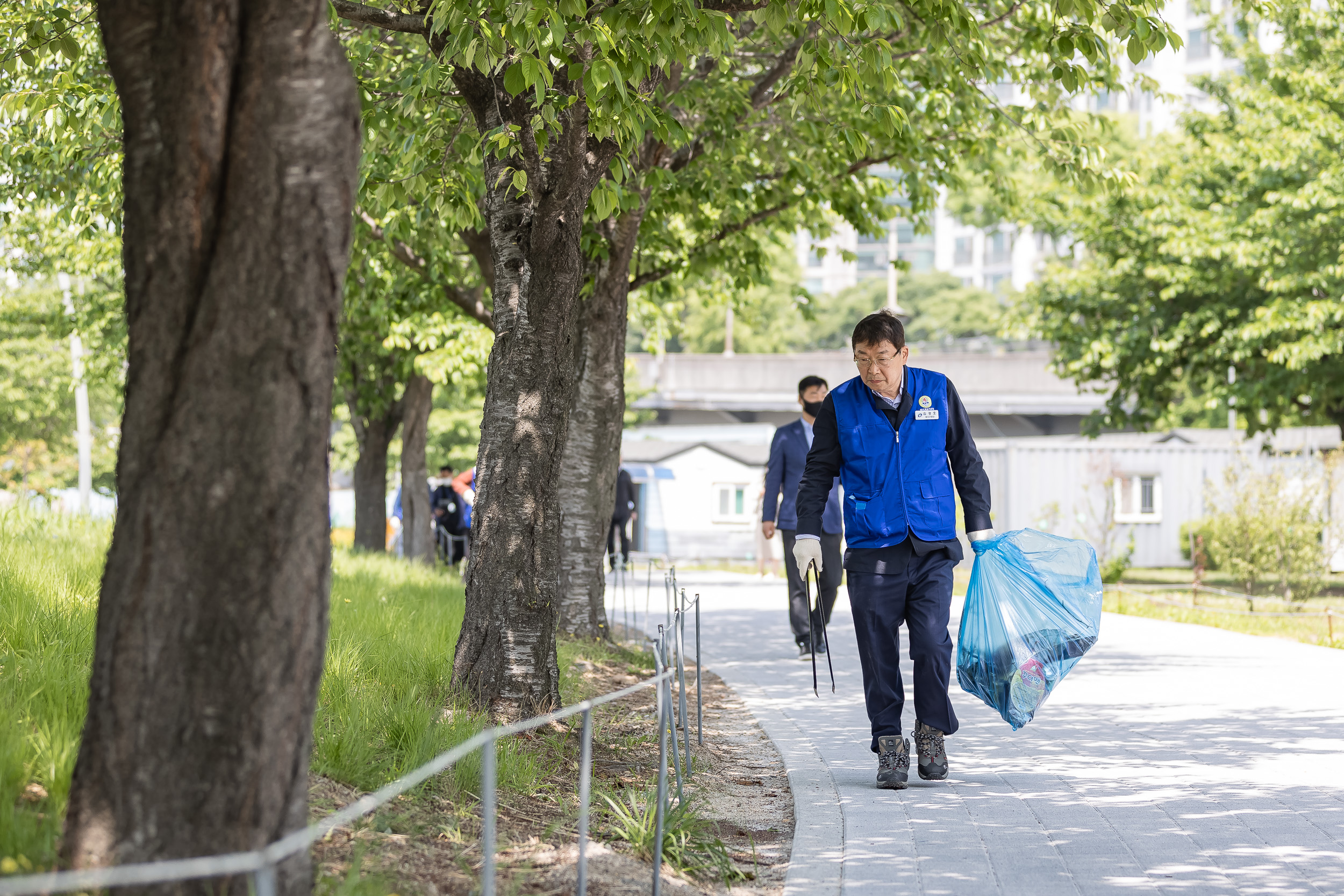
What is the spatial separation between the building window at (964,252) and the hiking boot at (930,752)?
122351mm

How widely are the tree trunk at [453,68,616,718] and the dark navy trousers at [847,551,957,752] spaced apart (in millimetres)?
1525

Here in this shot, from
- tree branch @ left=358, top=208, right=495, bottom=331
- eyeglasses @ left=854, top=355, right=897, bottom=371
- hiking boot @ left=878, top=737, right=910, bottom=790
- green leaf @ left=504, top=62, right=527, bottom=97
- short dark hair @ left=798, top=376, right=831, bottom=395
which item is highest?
tree branch @ left=358, top=208, right=495, bottom=331

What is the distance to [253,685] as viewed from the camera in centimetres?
281

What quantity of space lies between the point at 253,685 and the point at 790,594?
27.5ft

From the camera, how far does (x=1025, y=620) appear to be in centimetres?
589

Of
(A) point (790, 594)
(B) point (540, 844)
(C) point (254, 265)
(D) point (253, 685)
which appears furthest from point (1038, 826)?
(A) point (790, 594)

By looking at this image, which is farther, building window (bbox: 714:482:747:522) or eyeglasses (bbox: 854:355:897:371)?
building window (bbox: 714:482:747:522)

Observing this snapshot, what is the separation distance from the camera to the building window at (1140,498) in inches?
1144

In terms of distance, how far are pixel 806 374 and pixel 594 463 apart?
28.8 metres

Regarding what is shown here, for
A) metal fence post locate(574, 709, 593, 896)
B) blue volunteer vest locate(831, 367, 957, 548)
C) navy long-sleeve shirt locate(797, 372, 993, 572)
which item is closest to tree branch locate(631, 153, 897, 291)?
navy long-sleeve shirt locate(797, 372, 993, 572)

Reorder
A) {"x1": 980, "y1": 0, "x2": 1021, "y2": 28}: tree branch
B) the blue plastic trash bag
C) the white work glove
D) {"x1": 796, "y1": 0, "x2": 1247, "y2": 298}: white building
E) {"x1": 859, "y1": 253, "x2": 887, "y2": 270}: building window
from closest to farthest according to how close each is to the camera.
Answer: the blue plastic trash bag < the white work glove < {"x1": 980, "y1": 0, "x2": 1021, "y2": 28}: tree branch < {"x1": 796, "y1": 0, "x2": 1247, "y2": 298}: white building < {"x1": 859, "y1": 253, "x2": 887, "y2": 270}: building window

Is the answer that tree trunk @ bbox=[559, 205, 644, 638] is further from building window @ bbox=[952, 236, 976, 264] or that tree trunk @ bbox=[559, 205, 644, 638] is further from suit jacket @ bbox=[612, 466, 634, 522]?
building window @ bbox=[952, 236, 976, 264]

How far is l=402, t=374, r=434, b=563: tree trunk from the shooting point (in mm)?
20344

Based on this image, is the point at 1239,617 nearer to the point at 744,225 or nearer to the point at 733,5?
the point at 744,225
